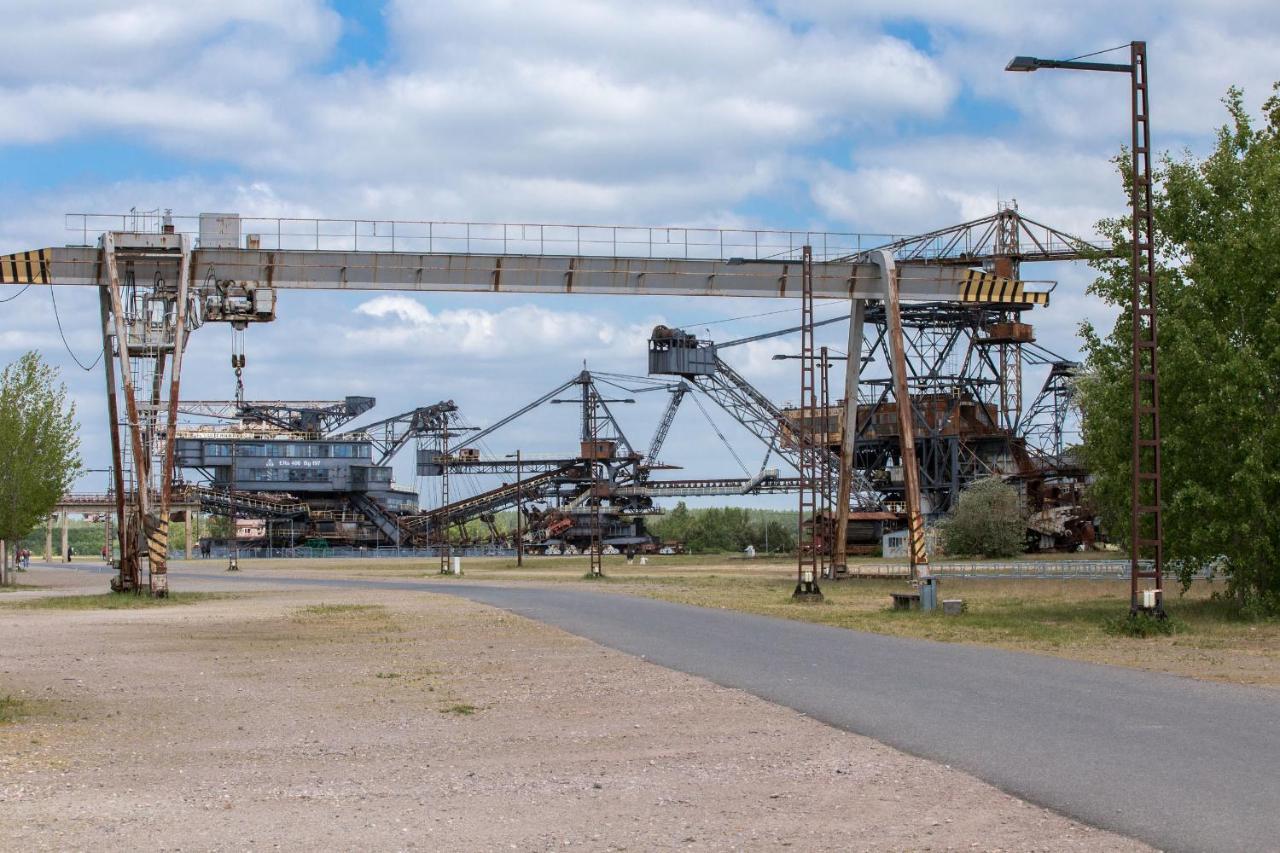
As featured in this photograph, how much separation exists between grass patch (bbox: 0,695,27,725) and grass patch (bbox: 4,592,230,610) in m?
23.5

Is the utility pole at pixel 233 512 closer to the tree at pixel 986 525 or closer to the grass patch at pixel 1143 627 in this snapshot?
the tree at pixel 986 525

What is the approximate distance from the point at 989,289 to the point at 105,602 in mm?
28229

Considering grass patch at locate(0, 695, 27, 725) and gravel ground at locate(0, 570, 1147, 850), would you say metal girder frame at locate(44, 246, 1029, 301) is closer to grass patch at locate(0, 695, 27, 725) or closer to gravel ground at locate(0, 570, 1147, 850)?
gravel ground at locate(0, 570, 1147, 850)

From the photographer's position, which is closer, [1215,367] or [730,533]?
[1215,367]

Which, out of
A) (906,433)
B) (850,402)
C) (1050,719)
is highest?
(850,402)

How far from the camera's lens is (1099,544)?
299ft

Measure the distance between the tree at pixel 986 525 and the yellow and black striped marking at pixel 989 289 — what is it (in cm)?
3460

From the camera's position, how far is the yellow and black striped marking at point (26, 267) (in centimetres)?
4084

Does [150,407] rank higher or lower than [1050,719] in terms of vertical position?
higher

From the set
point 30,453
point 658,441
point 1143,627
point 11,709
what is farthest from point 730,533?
point 11,709

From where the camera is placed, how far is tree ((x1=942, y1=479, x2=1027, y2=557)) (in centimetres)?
7869

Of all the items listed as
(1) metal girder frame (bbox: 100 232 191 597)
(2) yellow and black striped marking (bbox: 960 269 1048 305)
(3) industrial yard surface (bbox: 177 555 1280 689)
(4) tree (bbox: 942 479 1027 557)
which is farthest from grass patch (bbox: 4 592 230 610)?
(4) tree (bbox: 942 479 1027 557)

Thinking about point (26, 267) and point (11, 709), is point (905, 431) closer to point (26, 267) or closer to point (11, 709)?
point (26, 267)

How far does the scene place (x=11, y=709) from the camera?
1591 centimetres
